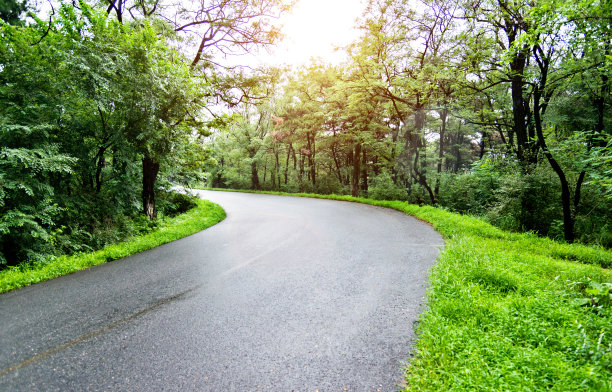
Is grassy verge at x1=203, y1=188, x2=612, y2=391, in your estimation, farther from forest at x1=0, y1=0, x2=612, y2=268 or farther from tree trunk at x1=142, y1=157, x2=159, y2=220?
tree trunk at x1=142, y1=157, x2=159, y2=220

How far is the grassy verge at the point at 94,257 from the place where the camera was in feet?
14.1

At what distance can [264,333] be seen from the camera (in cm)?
285

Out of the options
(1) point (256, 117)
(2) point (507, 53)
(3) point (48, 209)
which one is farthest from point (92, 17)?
(1) point (256, 117)

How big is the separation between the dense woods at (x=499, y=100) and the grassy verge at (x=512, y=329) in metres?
2.61

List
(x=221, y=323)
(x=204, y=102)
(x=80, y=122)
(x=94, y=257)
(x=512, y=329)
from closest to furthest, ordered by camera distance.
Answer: (x=512, y=329), (x=221, y=323), (x=94, y=257), (x=80, y=122), (x=204, y=102)

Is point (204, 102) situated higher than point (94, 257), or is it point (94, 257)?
point (204, 102)

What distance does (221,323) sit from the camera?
3045mm

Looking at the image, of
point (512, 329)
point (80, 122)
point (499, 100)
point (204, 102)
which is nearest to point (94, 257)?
point (80, 122)

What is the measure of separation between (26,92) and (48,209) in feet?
8.38

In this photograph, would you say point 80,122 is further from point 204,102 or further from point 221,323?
point 221,323

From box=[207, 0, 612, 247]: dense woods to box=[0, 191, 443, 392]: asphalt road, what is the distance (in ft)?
15.3

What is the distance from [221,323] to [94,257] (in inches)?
165

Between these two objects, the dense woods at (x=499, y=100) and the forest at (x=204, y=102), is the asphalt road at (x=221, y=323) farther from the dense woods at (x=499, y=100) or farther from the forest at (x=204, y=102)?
the dense woods at (x=499, y=100)

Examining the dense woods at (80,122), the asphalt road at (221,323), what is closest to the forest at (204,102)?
the dense woods at (80,122)
